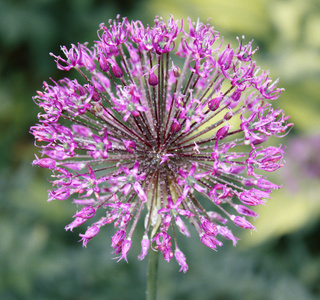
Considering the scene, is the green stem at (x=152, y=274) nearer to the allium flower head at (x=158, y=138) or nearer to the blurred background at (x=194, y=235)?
the allium flower head at (x=158, y=138)

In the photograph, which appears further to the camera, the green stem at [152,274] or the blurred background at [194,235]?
the blurred background at [194,235]

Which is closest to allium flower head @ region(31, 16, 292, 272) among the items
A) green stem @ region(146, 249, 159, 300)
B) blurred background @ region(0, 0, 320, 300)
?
green stem @ region(146, 249, 159, 300)

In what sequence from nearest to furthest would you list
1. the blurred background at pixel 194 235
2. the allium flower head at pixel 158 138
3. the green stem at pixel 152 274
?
the allium flower head at pixel 158 138
the green stem at pixel 152 274
the blurred background at pixel 194 235

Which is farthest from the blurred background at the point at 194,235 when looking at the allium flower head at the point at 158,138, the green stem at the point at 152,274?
the allium flower head at the point at 158,138

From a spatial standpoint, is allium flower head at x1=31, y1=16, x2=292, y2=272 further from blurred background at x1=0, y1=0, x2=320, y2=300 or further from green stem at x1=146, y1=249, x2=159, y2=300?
blurred background at x1=0, y1=0, x2=320, y2=300

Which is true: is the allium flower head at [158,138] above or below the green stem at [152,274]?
above

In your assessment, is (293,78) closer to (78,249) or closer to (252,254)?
(252,254)
